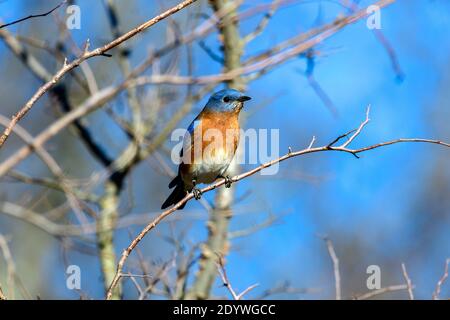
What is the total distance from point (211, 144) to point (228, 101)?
37cm

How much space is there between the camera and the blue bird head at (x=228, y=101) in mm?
5219

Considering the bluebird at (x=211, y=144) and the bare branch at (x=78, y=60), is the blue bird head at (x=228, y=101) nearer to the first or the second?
the bluebird at (x=211, y=144)

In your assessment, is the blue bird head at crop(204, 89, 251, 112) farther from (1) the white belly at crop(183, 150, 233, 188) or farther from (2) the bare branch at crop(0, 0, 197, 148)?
(2) the bare branch at crop(0, 0, 197, 148)

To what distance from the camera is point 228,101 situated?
17.1ft

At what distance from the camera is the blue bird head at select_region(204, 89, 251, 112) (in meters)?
5.22

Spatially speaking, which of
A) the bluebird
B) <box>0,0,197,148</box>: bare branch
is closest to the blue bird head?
the bluebird

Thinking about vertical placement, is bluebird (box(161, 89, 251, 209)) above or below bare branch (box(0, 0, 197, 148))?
above

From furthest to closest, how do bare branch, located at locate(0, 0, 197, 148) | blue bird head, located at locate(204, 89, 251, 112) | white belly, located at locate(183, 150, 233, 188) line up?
blue bird head, located at locate(204, 89, 251, 112)
white belly, located at locate(183, 150, 233, 188)
bare branch, located at locate(0, 0, 197, 148)

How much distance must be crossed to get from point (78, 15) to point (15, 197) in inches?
198

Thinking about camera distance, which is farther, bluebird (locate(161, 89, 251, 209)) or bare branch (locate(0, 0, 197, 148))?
bluebird (locate(161, 89, 251, 209))

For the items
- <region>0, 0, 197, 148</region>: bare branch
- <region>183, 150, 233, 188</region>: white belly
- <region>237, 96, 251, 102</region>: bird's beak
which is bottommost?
<region>0, 0, 197, 148</region>: bare branch

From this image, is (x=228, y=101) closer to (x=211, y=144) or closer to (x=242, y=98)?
(x=242, y=98)

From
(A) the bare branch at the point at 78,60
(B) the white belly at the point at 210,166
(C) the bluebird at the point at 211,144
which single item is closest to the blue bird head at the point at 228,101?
(C) the bluebird at the point at 211,144
